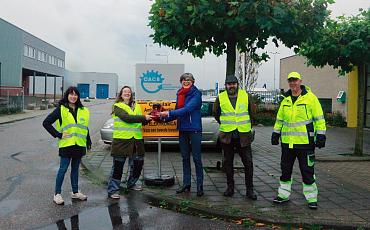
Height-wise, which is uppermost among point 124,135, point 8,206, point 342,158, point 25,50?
point 25,50

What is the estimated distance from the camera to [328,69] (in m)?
22.3

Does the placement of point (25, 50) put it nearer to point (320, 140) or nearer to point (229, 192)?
point (229, 192)

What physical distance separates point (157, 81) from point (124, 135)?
4.91ft

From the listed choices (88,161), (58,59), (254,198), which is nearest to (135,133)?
(254,198)

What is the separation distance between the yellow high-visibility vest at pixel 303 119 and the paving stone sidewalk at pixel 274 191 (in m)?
0.96

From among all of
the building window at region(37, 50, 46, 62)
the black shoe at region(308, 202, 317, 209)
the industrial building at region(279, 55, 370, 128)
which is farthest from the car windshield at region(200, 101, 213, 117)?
the building window at region(37, 50, 46, 62)

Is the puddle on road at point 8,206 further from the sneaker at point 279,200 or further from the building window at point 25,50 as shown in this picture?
the building window at point 25,50

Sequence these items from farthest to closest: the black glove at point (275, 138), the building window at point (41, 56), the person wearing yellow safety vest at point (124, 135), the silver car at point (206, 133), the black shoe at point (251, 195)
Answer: the building window at point (41, 56) → the silver car at point (206, 133) → the person wearing yellow safety vest at point (124, 135) → the black shoe at point (251, 195) → the black glove at point (275, 138)

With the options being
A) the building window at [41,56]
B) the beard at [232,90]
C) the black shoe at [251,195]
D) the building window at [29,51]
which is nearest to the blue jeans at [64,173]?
the beard at [232,90]

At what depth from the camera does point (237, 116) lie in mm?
6199

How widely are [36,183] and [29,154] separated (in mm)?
3923

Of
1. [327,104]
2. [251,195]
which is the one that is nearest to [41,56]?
[327,104]

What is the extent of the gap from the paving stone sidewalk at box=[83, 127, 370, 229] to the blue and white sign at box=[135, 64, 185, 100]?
5.21 ft

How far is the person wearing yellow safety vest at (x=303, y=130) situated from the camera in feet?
18.9
